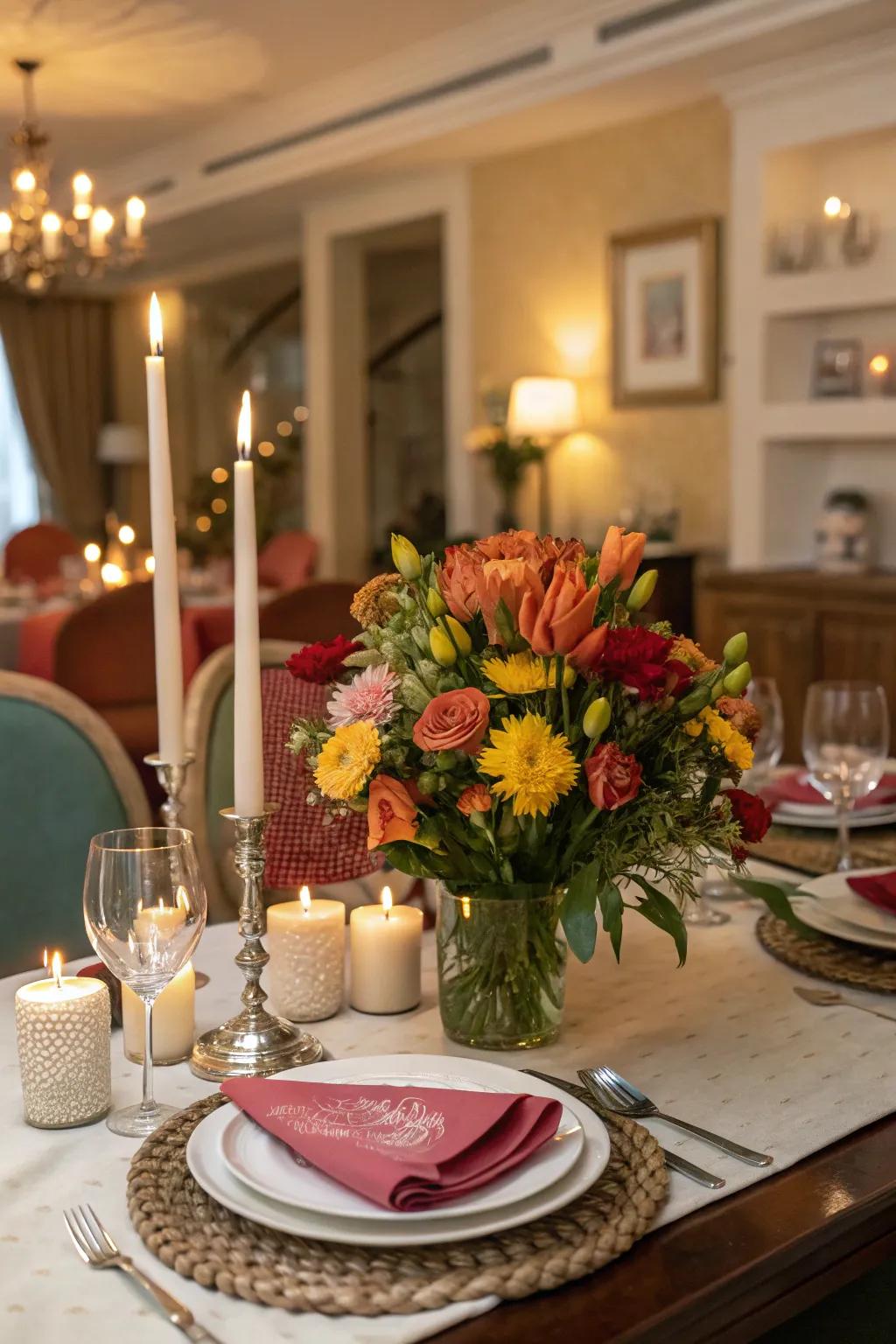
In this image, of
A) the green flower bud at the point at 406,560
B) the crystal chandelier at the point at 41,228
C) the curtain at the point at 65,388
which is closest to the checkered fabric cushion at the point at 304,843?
the green flower bud at the point at 406,560

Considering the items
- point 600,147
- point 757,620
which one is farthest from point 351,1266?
point 600,147

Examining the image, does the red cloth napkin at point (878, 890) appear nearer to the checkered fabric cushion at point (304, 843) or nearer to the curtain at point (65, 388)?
the checkered fabric cushion at point (304, 843)

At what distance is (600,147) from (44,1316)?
17.6 ft

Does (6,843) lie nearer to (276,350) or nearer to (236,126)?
(236,126)

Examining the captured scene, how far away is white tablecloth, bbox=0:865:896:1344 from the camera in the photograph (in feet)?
2.52

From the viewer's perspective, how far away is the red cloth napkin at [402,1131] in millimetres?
831

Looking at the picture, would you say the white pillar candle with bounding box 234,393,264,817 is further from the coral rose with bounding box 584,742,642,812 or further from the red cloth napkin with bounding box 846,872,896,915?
the red cloth napkin with bounding box 846,872,896,915

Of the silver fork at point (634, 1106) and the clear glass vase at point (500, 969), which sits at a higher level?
the clear glass vase at point (500, 969)

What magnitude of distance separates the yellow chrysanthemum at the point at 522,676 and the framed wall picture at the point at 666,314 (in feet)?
14.3

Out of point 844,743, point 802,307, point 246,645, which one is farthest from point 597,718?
point 802,307

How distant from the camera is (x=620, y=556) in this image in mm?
1065

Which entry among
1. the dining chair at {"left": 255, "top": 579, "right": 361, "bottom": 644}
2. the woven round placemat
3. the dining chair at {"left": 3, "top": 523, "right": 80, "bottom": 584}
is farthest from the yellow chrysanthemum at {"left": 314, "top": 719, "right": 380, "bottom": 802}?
the dining chair at {"left": 3, "top": 523, "right": 80, "bottom": 584}

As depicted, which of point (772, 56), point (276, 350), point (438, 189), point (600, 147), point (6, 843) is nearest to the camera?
point (6, 843)

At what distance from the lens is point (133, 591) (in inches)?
151
